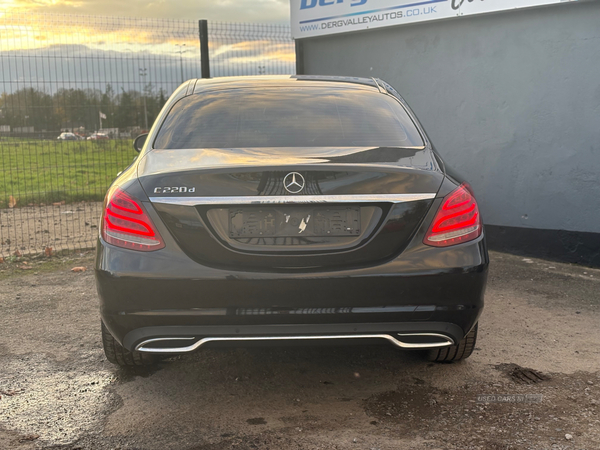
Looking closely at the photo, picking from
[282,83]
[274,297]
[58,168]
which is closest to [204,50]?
[58,168]

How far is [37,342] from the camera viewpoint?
4352 mm

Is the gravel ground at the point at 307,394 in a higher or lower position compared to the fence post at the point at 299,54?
lower

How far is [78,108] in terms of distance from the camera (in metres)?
8.35

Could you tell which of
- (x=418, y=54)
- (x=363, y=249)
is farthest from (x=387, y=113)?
(x=418, y=54)

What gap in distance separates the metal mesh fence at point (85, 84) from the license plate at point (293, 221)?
5189mm

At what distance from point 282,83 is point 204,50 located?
16.4 feet

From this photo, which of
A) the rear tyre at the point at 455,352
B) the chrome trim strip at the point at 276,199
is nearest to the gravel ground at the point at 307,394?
the rear tyre at the point at 455,352

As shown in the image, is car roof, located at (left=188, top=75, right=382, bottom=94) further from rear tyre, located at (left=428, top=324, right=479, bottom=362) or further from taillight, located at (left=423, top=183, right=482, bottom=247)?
rear tyre, located at (left=428, top=324, right=479, bottom=362)

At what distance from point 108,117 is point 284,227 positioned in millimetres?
6401

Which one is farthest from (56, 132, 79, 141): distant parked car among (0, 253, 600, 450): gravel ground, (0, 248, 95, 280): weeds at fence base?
(0, 253, 600, 450): gravel ground

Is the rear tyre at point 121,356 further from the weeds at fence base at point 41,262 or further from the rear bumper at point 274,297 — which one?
the weeds at fence base at point 41,262

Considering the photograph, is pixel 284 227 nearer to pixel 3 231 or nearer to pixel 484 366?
pixel 484 366

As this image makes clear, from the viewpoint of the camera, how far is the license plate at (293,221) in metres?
2.82

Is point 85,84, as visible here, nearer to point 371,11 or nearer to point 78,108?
point 78,108
